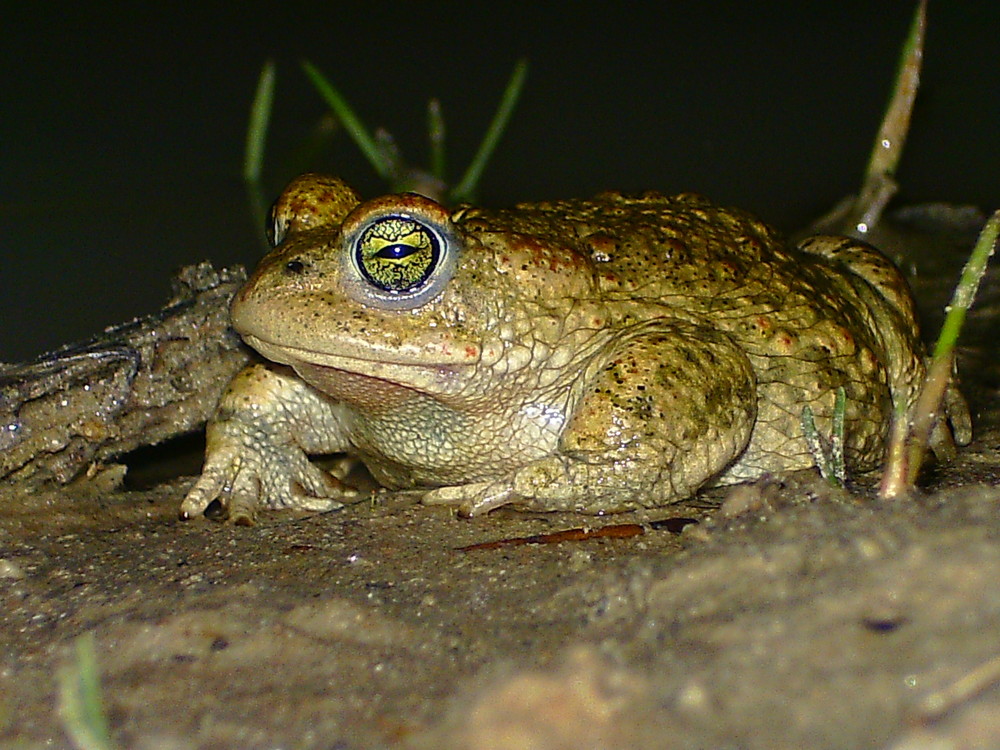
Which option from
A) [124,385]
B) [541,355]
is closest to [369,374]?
[541,355]

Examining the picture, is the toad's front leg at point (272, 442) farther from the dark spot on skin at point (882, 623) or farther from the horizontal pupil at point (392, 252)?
the dark spot on skin at point (882, 623)

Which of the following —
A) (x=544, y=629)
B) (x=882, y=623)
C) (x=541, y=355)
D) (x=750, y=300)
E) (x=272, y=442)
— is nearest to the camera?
(x=882, y=623)

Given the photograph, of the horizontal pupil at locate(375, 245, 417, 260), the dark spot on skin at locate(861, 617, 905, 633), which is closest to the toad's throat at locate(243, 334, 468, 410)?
the horizontal pupil at locate(375, 245, 417, 260)

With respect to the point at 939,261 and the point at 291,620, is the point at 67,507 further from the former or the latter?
the point at 939,261

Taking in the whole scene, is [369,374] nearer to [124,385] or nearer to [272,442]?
[272,442]

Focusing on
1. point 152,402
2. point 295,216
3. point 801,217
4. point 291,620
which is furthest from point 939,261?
point 291,620

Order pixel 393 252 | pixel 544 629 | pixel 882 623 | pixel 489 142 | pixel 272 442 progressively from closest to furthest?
pixel 882 623
pixel 544 629
pixel 393 252
pixel 272 442
pixel 489 142

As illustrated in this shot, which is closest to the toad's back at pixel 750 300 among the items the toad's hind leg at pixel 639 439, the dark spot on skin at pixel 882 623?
the toad's hind leg at pixel 639 439
